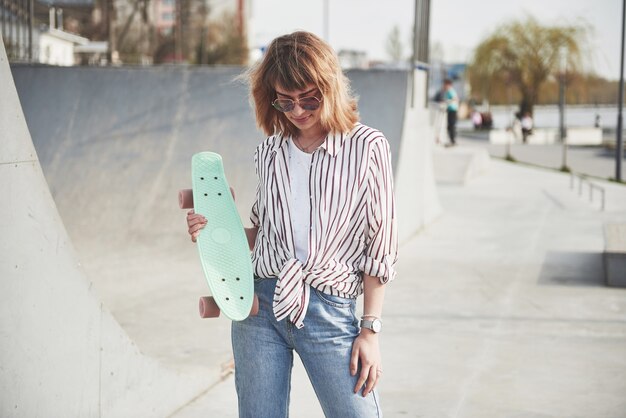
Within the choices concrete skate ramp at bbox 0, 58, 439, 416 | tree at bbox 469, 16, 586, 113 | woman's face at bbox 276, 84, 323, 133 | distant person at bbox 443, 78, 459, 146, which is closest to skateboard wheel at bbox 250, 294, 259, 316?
woman's face at bbox 276, 84, 323, 133

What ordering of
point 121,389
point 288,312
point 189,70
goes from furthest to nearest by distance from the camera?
point 189,70, point 121,389, point 288,312

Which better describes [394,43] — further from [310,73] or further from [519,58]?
[310,73]

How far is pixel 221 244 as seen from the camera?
239 centimetres

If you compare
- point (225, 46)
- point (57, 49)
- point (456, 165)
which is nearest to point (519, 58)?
point (225, 46)

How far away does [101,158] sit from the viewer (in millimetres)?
9750

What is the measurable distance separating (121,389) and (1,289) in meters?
0.86

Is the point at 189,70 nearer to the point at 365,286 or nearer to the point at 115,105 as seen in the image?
the point at 115,105

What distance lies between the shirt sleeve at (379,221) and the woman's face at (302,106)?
0.57 ft

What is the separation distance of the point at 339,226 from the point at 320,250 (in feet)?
0.26

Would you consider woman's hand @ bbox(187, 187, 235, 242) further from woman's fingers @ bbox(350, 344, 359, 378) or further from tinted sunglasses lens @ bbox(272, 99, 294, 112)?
woman's fingers @ bbox(350, 344, 359, 378)

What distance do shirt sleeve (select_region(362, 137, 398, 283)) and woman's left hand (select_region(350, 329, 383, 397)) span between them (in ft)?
0.51

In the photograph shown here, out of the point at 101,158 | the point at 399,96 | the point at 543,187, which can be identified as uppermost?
the point at 399,96

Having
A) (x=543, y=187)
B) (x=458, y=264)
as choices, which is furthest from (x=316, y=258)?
(x=543, y=187)

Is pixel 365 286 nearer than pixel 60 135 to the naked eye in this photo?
Yes
